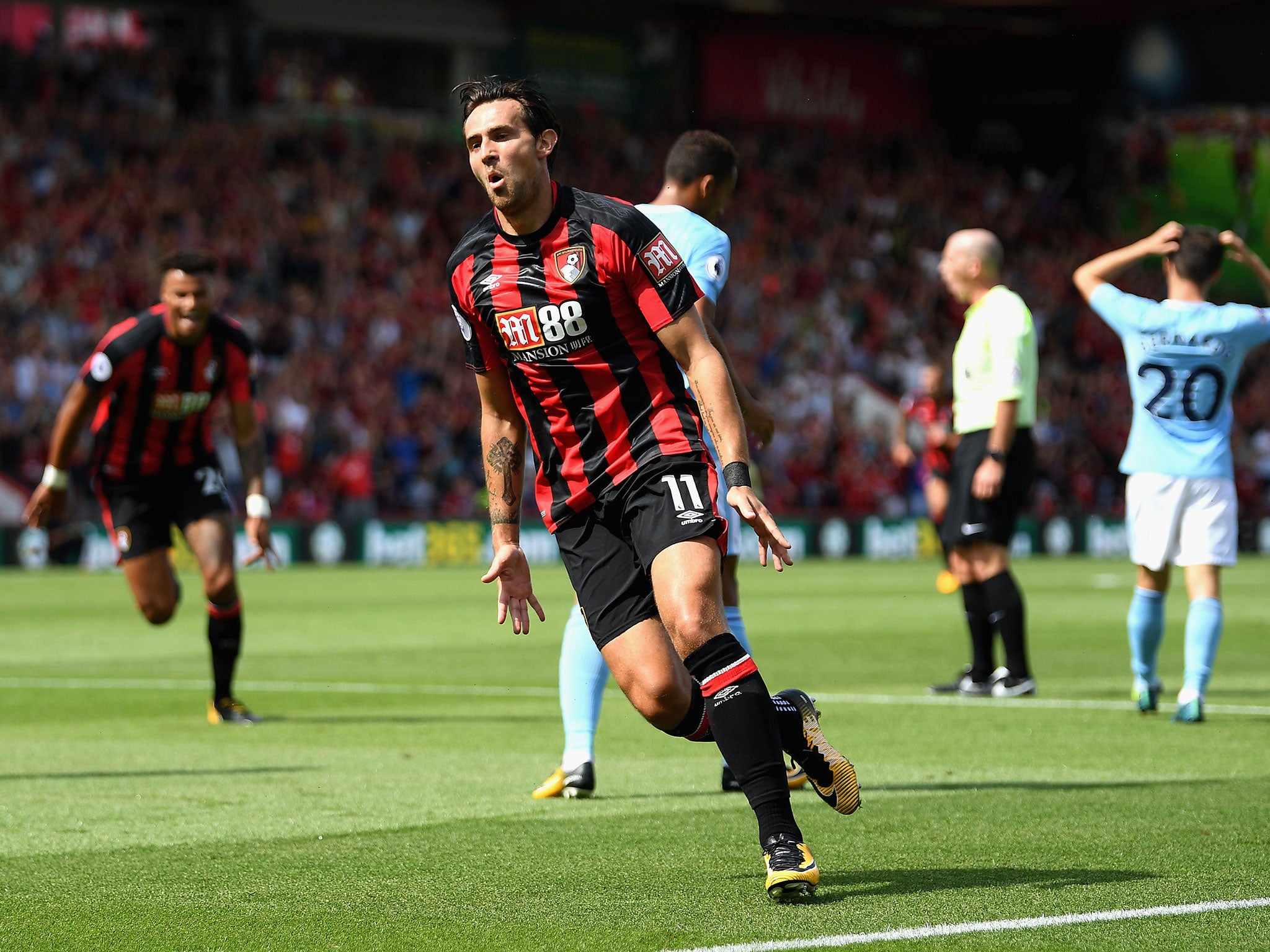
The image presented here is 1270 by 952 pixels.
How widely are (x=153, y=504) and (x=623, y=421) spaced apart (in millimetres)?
5296

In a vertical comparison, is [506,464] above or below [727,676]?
above

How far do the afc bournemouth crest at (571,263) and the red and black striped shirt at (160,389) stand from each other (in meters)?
5.00

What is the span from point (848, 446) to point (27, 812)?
26214 millimetres

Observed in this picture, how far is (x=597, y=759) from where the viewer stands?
7.61m

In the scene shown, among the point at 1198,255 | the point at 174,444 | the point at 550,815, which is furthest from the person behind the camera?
the point at 174,444

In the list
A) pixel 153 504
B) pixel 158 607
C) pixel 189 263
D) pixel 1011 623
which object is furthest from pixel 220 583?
pixel 1011 623

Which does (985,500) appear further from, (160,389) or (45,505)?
(45,505)

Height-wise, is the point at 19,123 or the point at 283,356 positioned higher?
the point at 19,123

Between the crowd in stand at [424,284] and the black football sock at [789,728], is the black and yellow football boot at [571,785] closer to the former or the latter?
the black football sock at [789,728]

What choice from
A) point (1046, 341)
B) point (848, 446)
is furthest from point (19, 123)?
point (1046, 341)

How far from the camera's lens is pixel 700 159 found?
6801 millimetres

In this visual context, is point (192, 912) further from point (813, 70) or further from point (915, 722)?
point (813, 70)

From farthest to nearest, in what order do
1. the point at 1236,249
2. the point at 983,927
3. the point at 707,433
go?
the point at 1236,249 → the point at 707,433 → the point at 983,927

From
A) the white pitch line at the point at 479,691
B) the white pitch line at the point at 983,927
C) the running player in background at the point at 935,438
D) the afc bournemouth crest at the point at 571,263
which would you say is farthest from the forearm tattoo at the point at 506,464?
the running player in background at the point at 935,438
